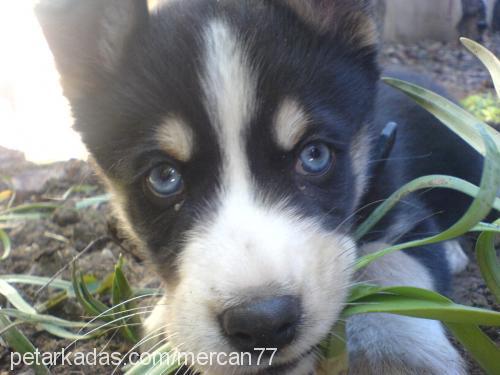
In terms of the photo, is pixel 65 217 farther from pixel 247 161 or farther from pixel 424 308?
pixel 424 308

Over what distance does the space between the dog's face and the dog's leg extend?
1.12ft

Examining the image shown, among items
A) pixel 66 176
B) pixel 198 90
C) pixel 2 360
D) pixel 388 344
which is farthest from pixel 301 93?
pixel 66 176

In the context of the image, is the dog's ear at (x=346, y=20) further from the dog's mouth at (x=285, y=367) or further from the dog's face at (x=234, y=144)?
the dog's mouth at (x=285, y=367)

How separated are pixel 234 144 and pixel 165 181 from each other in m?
0.32

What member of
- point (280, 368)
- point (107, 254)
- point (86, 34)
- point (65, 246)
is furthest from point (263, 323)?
point (65, 246)

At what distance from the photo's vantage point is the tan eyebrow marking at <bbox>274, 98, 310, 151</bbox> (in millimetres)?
2178

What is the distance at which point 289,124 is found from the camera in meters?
2.19

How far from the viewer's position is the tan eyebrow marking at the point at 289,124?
218cm

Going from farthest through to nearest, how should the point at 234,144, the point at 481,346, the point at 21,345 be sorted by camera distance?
the point at 21,345
the point at 234,144
the point at 481,346

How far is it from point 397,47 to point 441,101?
6.56m

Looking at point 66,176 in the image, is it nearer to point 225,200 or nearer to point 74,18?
point 74,18

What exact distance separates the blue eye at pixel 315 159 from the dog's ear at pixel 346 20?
497 mm

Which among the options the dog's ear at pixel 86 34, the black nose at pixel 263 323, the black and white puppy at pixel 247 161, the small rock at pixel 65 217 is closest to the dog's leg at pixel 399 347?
the black and white puppy at pixel 247 161

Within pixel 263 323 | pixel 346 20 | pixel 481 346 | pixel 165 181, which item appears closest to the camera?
pixel 263 323
